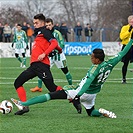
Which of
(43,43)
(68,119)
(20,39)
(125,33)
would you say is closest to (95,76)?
(68,119)

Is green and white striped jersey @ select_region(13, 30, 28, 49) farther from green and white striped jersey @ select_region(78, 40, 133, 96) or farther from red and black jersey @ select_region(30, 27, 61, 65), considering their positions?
green and white striped jersey @ select_region(78, 40, 133, 96)

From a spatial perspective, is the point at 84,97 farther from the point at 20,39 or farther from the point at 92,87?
the point at 20,39

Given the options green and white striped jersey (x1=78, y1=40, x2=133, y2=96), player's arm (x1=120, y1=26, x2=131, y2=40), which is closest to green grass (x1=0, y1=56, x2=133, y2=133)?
green and white striped jersey (x1=78, y1=40, x2=133, y2=96)

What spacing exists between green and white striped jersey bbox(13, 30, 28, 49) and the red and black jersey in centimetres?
1421

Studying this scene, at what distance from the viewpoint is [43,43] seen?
970cm

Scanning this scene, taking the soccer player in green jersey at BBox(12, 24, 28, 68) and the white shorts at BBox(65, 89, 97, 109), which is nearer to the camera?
the white shorts at BBox(65, 89, 97, 109)

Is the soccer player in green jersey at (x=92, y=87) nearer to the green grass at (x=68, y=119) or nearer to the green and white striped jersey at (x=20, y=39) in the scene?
the green grass at (x=68, y=119)

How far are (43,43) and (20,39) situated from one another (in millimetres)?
14519

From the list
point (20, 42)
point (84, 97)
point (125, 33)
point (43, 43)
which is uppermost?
point (43, 43)

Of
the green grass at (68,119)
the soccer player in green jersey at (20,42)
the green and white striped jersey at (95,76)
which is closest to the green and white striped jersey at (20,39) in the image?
the soccer player in green jersey at (20,42)

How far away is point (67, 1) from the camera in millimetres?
63750

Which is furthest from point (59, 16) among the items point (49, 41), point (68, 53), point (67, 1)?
point (49, 41)

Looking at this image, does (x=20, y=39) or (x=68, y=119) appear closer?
(x=68, y=119)

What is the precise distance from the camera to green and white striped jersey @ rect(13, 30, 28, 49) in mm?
23922
